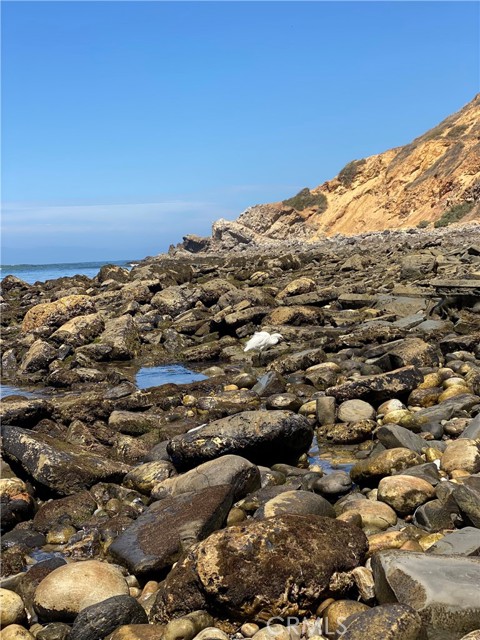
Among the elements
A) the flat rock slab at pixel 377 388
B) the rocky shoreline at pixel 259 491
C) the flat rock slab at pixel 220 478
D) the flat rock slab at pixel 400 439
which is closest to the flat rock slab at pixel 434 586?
the rocky shoreline at pixel 259 491

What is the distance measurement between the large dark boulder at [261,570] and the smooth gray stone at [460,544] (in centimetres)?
50

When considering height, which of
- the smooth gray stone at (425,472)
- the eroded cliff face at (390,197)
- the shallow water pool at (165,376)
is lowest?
the shallow water pool at (165,376)

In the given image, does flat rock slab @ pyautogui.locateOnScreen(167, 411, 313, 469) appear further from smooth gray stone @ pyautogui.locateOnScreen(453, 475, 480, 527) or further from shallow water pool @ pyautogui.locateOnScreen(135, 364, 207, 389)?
shallow water pool @ pyautogui.locateOnScreen(135, 364, 207, 389)

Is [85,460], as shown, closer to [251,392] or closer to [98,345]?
[251,392]

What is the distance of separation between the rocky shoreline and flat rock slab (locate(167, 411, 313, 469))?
0.07 feet

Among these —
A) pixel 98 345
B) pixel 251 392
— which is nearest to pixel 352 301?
pixel 98 345

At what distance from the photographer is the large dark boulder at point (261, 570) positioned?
4.00m

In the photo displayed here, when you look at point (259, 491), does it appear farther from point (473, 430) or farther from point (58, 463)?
point (473, 430)

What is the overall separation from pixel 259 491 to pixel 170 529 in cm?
119

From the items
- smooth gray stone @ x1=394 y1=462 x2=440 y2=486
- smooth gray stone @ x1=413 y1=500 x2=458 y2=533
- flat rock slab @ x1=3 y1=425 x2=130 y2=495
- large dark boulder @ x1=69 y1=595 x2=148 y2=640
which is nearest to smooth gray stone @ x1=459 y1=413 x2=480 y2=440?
smooth gray stone @ x1=394 y1=462 x2=440 y2=486

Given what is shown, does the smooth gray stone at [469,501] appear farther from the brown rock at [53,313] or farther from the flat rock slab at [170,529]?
the brown rock at [53,313]

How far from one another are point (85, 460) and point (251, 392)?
3.42 m

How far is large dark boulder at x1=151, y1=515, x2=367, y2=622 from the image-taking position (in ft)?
13.1

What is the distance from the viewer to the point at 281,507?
5.25 meters
